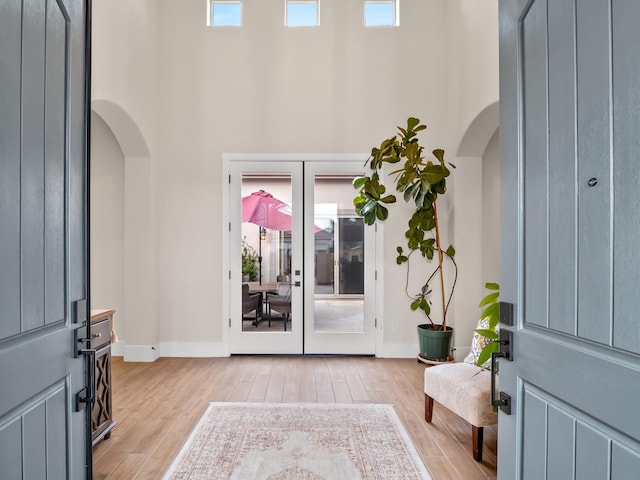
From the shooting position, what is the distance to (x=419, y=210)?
4.37m

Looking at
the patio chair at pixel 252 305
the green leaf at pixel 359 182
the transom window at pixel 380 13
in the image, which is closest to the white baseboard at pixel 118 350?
the patio chair at pixel 252 305

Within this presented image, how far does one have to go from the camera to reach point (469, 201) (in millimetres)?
4477

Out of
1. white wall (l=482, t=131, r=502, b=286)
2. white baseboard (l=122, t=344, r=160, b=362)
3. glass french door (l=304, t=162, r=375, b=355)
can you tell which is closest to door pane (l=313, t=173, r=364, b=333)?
glass french door (l=304, t=162, r=375, b=355)

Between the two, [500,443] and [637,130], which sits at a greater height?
[637,130]

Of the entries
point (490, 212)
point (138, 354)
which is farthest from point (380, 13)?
point (138, 354)

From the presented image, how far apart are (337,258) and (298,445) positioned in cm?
248

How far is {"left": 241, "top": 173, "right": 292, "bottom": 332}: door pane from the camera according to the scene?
187 inches

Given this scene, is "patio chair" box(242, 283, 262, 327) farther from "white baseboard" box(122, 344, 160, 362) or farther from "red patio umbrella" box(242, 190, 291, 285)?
"white baseboard" box(122, 344, 160, 362)

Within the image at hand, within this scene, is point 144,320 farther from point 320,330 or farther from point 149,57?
point 149,57

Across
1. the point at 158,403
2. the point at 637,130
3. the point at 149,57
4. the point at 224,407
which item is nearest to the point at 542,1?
the point at 637,130

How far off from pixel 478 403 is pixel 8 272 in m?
2.48

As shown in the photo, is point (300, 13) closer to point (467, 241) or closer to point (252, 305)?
point (467, 241)

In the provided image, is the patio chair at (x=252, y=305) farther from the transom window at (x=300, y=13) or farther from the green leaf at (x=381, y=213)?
the transom window at (x=300, y=13)

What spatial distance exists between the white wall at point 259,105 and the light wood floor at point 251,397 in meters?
0.55
